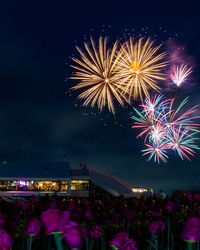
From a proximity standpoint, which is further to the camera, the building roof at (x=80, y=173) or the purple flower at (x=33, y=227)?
the building roof at (x=80, y=173)

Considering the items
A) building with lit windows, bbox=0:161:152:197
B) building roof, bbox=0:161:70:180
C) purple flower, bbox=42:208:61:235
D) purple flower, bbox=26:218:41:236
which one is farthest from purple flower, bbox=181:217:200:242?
building roof, bbox=0:161:70:180

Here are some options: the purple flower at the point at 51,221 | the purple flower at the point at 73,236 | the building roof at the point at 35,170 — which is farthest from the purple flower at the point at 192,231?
the building roof at the point at 35,170

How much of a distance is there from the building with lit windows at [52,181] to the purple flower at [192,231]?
38842mm

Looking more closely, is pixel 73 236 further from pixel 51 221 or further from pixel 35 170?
pixel 35 170

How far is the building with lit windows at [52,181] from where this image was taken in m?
40.7

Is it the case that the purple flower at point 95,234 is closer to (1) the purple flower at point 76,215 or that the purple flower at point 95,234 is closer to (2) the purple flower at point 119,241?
(2) the purple flower at point 119,241

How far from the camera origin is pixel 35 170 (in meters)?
42.3

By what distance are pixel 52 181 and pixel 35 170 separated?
2768 mm

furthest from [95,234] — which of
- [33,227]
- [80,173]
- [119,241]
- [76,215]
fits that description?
[80,173]

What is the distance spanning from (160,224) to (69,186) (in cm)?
3855

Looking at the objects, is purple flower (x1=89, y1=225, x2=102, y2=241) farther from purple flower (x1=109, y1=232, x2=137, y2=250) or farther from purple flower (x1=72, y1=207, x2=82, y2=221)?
purple flower (x1=72, y1=207, x2=82, y2=221)

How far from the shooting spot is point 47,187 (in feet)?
136

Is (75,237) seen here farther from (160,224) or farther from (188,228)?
(160,224)

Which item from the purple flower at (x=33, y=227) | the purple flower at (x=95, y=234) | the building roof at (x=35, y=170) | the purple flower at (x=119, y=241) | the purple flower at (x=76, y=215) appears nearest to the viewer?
the purple flower at (x=119, y=241)
